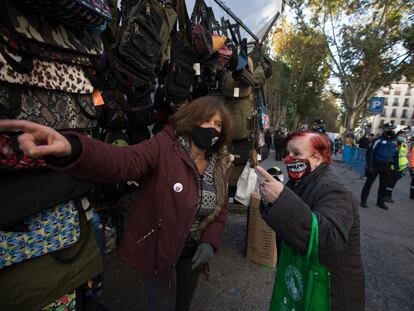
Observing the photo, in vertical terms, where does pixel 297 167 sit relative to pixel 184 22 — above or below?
below

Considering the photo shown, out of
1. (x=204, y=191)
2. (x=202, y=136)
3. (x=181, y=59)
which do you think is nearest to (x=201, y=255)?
(x=204, y=191)

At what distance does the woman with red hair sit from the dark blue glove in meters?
0.51

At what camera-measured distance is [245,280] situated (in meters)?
2.85

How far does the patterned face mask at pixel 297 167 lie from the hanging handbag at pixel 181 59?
3.94ft

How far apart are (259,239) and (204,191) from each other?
185cm

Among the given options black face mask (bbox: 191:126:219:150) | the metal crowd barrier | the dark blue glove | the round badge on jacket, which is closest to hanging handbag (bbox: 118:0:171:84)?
black face mask (bbox: 191:126:219:150)

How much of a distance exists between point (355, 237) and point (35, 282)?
Answer: 1.64m

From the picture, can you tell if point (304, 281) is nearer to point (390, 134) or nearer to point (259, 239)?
point (259, 239)

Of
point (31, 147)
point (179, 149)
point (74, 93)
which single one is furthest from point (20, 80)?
point (179, 149)

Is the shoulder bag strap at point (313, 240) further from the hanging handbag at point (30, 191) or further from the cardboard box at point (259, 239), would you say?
the cardboard box at point (259, 239)

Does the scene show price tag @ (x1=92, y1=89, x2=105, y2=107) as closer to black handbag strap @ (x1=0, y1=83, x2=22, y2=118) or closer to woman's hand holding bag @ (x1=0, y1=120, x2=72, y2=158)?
black handbag strap @ (x1=0, y1=83, x2=22, y2=118)

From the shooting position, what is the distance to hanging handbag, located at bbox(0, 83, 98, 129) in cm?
→ 106

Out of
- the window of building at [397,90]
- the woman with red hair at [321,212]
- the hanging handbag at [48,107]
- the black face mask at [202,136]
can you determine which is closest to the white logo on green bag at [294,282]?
the woman with red hair at [321,212]

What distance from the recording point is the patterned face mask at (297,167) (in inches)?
58.0
